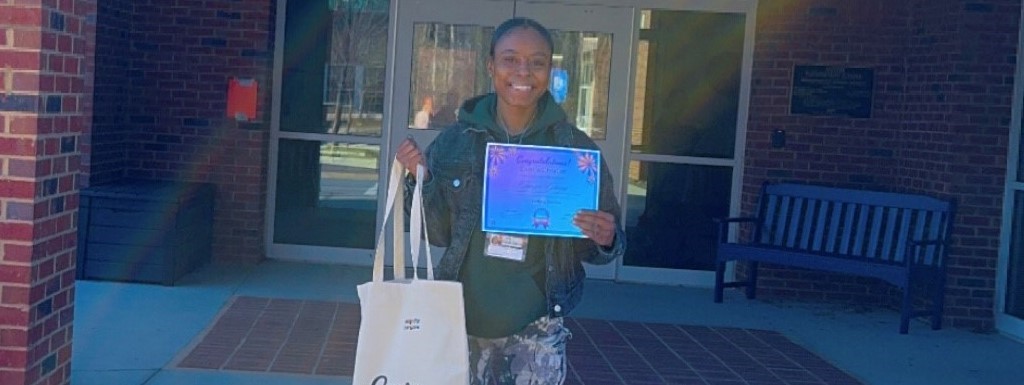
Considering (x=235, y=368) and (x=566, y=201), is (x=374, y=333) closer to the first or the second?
(x=566, y=201)

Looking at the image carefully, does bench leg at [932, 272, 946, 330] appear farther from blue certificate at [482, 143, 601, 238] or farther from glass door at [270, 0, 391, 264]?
blue certificate at [482, 143, 601, 238]

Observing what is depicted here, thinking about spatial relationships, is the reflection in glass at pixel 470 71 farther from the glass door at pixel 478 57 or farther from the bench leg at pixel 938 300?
the bench leg at pixel 938 300

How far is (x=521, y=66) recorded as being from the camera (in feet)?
11.9

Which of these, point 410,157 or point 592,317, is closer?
point 410,157

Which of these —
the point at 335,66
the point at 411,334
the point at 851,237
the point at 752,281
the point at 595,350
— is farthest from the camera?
the point at 335,66

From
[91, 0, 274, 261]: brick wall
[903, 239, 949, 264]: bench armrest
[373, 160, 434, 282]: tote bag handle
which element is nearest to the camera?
[373, 160, 434, 282]: tote bag handle

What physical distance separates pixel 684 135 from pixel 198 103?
3633mm

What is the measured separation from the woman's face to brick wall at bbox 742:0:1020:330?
19.3ft

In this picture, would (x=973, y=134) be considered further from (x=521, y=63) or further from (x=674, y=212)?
(x=521, y=63)

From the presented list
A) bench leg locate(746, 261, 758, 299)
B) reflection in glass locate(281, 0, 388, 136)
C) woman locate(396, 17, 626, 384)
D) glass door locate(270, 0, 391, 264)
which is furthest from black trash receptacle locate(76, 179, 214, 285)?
woman locate(396, 17, 626, 384)

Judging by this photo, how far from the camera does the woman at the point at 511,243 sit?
363 centimetres

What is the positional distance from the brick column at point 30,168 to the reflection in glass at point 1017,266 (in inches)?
251

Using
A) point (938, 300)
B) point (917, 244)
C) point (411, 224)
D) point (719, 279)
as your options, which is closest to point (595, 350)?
point (719, 279)

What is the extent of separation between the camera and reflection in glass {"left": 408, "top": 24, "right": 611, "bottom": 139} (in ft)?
32.1
